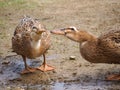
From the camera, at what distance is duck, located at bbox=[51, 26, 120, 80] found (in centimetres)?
665

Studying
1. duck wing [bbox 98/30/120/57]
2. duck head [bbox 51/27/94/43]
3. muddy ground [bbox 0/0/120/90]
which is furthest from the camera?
muddy ground [bbox 0/0/120/90]

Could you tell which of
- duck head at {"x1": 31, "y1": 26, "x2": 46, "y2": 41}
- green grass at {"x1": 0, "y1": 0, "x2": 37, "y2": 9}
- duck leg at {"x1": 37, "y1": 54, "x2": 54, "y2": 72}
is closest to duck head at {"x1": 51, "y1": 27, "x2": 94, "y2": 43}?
duck head at {"x1": 31, "y1": 26, "x2": 46, "y2": 41}

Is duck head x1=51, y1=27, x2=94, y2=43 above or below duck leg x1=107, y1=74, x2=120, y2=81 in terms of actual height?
above

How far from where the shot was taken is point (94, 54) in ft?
22.2

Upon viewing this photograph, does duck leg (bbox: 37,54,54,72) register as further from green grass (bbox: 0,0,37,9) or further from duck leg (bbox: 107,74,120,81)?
green grass (bbox: 0,0,37,9)

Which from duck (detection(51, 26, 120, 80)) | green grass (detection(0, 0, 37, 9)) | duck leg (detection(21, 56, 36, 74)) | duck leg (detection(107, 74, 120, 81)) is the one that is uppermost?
duck (detection(51, 26, 120, 80))

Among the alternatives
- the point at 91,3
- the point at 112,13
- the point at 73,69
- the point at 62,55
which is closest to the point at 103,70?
the point at 73,69

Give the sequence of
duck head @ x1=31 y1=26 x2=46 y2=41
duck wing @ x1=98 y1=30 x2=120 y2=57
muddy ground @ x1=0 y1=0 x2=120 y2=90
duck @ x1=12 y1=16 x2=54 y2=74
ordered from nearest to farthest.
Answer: duck wing @ x1=98 y1=30 x2=120 y2=57
muddy ground @ x1=0 y1=0 x2=120 y2=90
duck head @ x1=31 y1=26 x2=46 y2=41
duck @ x1=12 y1=16 x2=54 y2=74

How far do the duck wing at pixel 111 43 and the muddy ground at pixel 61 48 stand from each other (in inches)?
20.0

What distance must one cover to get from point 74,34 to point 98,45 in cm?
41

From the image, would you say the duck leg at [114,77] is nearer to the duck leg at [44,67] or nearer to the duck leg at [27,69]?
the duck leg at [44,67]

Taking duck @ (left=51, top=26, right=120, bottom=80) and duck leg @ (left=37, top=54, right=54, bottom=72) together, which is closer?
duck @ (left=51, top=26, right=120, bottom=80)

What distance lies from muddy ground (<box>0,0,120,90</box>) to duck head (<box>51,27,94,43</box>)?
2.18ft

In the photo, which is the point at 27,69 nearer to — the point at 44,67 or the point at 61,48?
the point at 44,67
